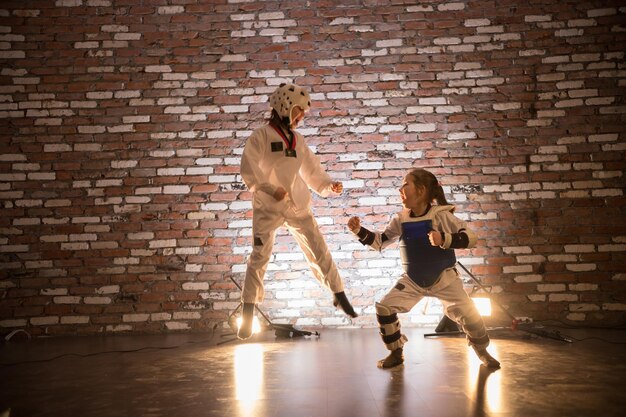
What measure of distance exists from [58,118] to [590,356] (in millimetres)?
4596

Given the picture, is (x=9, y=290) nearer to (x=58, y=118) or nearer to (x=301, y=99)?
(x=58, y=118)

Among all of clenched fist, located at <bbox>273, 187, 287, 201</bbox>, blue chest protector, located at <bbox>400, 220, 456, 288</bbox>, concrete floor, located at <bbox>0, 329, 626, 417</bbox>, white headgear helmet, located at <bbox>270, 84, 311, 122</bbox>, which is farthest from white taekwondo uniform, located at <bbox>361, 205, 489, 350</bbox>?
white headgear helmet, located at <bbox>270, 84, 311, 122</bbox>

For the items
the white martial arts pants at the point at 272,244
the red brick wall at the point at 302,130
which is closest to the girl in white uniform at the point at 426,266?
the white martial arts pants at the point at 272,244

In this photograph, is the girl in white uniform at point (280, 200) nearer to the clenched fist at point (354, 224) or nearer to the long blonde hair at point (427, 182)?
the clenched fist at point (354, 224)

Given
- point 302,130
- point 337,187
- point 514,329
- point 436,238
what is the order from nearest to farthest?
1. point 436,238
2. point 337,187
3. point 514,329
4. point 302,130

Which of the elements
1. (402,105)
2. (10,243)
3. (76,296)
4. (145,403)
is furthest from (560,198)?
(10,243)

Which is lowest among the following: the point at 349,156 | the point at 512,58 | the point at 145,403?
the point at 145,403

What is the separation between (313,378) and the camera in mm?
2537

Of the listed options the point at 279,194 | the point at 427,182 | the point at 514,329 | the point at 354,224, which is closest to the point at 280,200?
the point at 279,194

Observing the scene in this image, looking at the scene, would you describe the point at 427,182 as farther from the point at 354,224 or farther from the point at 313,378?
the point at 313,378

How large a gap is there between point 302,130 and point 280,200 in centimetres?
123

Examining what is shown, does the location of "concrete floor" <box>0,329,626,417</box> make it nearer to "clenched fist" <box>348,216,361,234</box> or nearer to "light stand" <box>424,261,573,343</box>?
"light stand" <box>424,261,573,343</box>

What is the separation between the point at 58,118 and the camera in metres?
4.45

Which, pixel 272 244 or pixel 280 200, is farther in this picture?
pixel 272 244
